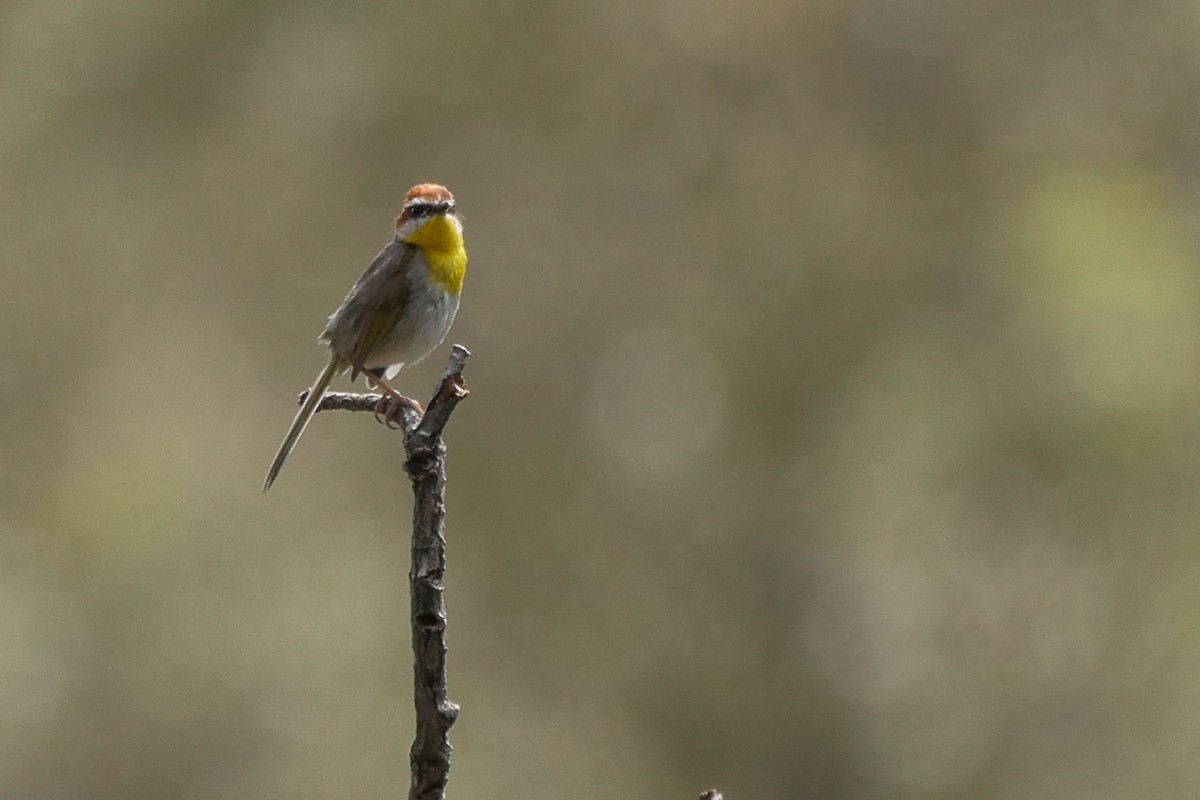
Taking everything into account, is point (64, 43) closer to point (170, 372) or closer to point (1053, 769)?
point (170, 372)

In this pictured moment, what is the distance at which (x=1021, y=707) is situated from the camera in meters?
15.2

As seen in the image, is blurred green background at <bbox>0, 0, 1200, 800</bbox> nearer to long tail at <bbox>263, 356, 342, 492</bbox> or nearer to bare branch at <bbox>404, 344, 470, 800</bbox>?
long tail at <bbox>263, 356, 342, 492</bbox>

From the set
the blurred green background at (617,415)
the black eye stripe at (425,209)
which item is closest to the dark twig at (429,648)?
the black eye stripe at (425,209)

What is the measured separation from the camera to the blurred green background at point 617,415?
14273 mm

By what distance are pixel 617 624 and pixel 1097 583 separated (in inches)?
186

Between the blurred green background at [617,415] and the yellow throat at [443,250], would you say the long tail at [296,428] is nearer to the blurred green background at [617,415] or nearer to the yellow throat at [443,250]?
the yellow throat at [443,250]

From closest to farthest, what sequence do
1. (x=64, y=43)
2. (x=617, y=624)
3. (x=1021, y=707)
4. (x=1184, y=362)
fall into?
1. (x=1184, y=362)
2. (x=1021, y=707)
3. (x=617, y=624)
4. (x=64, y=43)

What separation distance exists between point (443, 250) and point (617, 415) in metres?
9.04

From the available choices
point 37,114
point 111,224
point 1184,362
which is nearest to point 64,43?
point 37,114

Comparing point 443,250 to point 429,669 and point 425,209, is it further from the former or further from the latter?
point 429,669

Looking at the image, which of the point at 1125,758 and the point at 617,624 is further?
the point at 617,624

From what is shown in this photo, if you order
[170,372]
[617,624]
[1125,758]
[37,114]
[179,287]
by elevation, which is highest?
[37,114]

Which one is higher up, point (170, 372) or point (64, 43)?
point (64, 43)

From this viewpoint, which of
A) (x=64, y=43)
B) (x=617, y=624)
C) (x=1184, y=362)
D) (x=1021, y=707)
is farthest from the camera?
(x=64, y=43)
